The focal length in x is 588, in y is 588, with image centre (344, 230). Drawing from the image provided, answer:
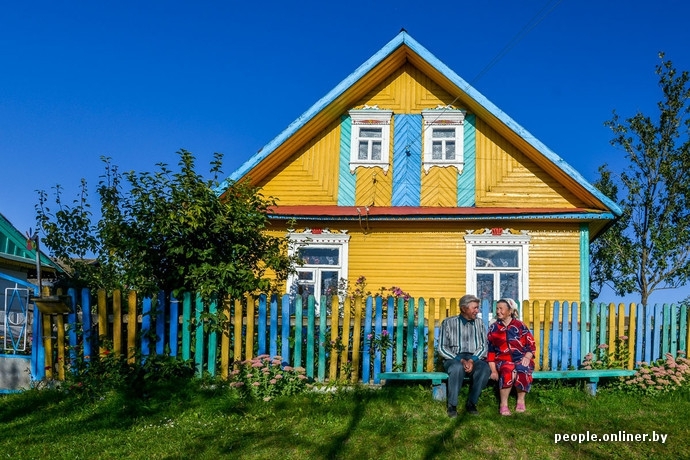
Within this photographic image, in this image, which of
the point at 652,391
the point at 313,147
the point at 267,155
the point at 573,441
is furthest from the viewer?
the point at 313,147

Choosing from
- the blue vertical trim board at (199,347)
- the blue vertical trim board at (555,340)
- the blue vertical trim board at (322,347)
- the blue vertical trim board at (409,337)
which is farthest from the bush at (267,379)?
the blue vertical trim board at (555,340)

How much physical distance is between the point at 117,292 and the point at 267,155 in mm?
4578

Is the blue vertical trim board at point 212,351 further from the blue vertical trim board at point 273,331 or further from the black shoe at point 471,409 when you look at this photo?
the black shoe at point 471,409

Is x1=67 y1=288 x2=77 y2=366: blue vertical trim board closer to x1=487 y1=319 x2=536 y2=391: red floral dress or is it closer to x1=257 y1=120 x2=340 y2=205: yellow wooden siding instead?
x1=257 y1=120 x2=340 y2=205: yellow wooden siding

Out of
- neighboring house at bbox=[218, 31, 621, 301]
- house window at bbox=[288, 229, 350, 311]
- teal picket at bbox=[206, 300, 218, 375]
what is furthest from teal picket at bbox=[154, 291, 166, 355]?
house window at bbox=[288, 229, 350, 311]

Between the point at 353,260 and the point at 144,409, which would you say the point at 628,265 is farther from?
the point at 144,409

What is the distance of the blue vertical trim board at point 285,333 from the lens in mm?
7578

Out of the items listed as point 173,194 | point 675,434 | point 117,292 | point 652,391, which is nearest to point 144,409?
point 117,292

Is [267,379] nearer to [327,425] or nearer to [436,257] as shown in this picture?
[327,425]

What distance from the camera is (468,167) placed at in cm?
1176

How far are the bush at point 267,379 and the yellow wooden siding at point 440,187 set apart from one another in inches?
213

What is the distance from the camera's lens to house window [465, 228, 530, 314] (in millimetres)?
11523

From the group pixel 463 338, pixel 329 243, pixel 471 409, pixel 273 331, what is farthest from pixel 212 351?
pixel 329 243

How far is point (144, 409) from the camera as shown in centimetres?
664
